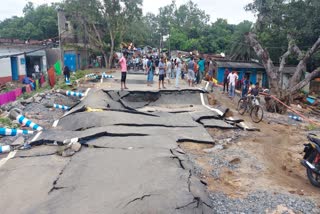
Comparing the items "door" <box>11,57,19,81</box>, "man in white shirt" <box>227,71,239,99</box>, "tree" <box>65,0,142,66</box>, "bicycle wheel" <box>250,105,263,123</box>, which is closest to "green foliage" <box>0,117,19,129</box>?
"bicycle wheel" <box>250,105,263,123</box>

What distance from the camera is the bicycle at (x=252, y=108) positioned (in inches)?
472

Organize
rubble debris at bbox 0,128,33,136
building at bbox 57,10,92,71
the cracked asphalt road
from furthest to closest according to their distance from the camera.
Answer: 1. building at bbox 57,10,92,71
2. rubble debris at bbox 0,128,33,136
3. the cracked asphalt road

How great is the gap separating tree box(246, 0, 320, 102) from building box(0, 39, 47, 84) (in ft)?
53.2

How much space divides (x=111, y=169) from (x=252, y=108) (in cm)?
817

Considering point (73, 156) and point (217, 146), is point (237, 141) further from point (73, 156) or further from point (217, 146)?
point (73, 156)

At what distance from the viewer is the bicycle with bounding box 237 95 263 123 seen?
472 inches

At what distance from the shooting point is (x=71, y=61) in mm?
31406

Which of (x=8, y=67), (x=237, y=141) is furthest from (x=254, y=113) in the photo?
(x=8, y=67)

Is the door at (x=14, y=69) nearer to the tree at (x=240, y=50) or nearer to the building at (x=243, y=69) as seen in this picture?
the building at (x=243, y=69)

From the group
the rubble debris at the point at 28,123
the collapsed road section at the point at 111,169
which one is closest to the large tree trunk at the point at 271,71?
the collapsed road section at the point at 111,169

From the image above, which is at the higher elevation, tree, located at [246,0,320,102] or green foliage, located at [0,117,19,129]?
tree, located at [246,0,320,102]

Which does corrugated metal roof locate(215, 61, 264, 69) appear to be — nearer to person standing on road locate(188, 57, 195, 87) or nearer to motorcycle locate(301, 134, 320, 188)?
person standing on road locate(188, 57, 195, 87)

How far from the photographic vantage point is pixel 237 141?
8.93 m

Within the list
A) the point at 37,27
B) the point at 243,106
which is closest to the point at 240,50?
the point at 243,106
